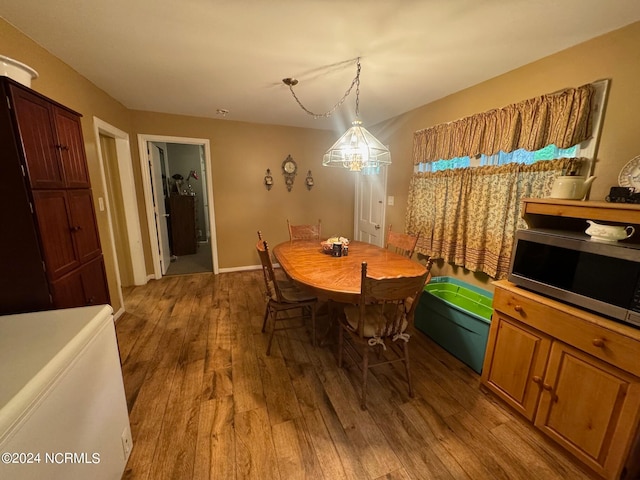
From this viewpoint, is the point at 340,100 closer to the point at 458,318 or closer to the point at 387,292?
the point at 387,292

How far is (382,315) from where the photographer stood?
1687 mm

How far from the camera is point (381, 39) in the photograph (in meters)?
1.80

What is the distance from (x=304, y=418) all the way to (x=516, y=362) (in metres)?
1.36

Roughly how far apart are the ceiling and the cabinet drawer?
5.44ft

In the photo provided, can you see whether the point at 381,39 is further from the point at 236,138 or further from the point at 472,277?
the point at 236,138

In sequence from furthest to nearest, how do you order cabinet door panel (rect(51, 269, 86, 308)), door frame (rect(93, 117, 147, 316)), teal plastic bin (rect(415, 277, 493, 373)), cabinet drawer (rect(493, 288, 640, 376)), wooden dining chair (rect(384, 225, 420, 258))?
1. door frame (rect(93, 117, 147, 316))
2. wooden dining chair (rect(384, 225, 420, 258))
3. teal plastic bin (rect(415, 277, 493, 373))
4. cabinet door panel (rect(51, 269, 86, 308))
5. cabinet drawer (rect(493, 288, 640, 376))

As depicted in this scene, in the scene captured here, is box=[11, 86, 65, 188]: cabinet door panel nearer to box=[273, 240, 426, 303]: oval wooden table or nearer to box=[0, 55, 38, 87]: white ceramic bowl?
box=[0, 55, 38, 87]: white ceramic bowl

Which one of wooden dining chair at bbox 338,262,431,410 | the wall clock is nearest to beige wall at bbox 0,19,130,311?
the wall clock

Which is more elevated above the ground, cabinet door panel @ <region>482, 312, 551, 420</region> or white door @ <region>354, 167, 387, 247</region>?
white door @ <region>354, 167, 387, 247</region>

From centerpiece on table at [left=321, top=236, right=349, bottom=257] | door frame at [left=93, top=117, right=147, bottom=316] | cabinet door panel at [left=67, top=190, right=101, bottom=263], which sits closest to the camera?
cabinet door panel at [left=67, top=190, right=101, bottom=263]

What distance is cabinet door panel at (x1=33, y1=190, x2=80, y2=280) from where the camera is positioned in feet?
4.43

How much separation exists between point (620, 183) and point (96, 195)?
4117mm

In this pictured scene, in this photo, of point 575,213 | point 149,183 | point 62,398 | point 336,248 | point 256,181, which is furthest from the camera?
point 256,181

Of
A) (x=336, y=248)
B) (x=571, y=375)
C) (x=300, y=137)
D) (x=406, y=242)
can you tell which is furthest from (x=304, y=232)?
(x=571, y=375)
